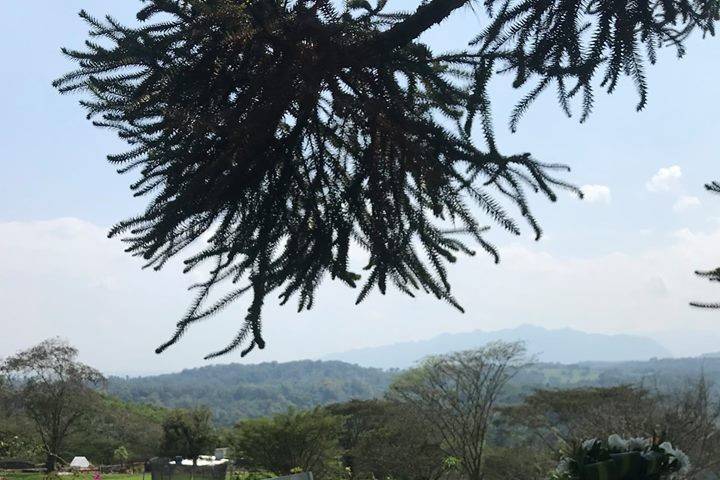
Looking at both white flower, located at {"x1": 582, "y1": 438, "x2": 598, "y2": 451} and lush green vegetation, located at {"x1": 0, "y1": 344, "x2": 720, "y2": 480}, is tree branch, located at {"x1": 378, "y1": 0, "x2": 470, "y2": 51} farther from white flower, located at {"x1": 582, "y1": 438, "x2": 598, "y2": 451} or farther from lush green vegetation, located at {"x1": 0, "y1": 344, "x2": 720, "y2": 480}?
lush green vegetation, located at {"x1": 0, "y1": 344, "x2": 720, "y2": 480}

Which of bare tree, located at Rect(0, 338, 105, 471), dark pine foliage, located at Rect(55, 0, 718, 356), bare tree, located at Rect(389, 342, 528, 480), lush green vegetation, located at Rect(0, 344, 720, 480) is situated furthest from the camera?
bare tree, located at Rect(0, 338, 105, 471)

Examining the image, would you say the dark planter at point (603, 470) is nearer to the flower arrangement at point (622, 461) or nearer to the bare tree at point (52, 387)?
the flower arrangement at point (622, 461)

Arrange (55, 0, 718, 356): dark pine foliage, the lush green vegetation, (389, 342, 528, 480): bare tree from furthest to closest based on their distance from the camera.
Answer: (389, 342, 528, 480): bare tree, the lush green vegetation, (55, 0, 718, 356): dark pine foliage

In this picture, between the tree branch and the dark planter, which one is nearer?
the tree branch

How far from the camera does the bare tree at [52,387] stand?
3412cm

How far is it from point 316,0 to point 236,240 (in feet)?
2.84

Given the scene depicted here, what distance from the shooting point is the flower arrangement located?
233 cm

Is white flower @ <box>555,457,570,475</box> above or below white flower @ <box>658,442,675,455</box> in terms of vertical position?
below

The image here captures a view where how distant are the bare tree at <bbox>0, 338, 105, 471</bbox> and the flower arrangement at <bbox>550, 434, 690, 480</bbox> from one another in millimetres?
36011

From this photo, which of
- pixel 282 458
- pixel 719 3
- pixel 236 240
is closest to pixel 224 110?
pixel 236 240

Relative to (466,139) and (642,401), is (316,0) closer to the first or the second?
(466,139)

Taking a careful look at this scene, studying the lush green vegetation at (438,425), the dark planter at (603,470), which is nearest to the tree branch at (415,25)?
the dark planter at (603,470)

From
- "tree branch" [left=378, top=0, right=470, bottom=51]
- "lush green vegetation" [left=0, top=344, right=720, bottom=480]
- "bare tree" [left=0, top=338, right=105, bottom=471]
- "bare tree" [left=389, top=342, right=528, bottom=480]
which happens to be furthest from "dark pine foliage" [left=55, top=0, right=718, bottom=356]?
"bare tree" [left=0, top=338, right=105, bottom=471]

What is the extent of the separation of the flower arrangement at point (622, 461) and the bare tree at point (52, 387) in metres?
36.0
